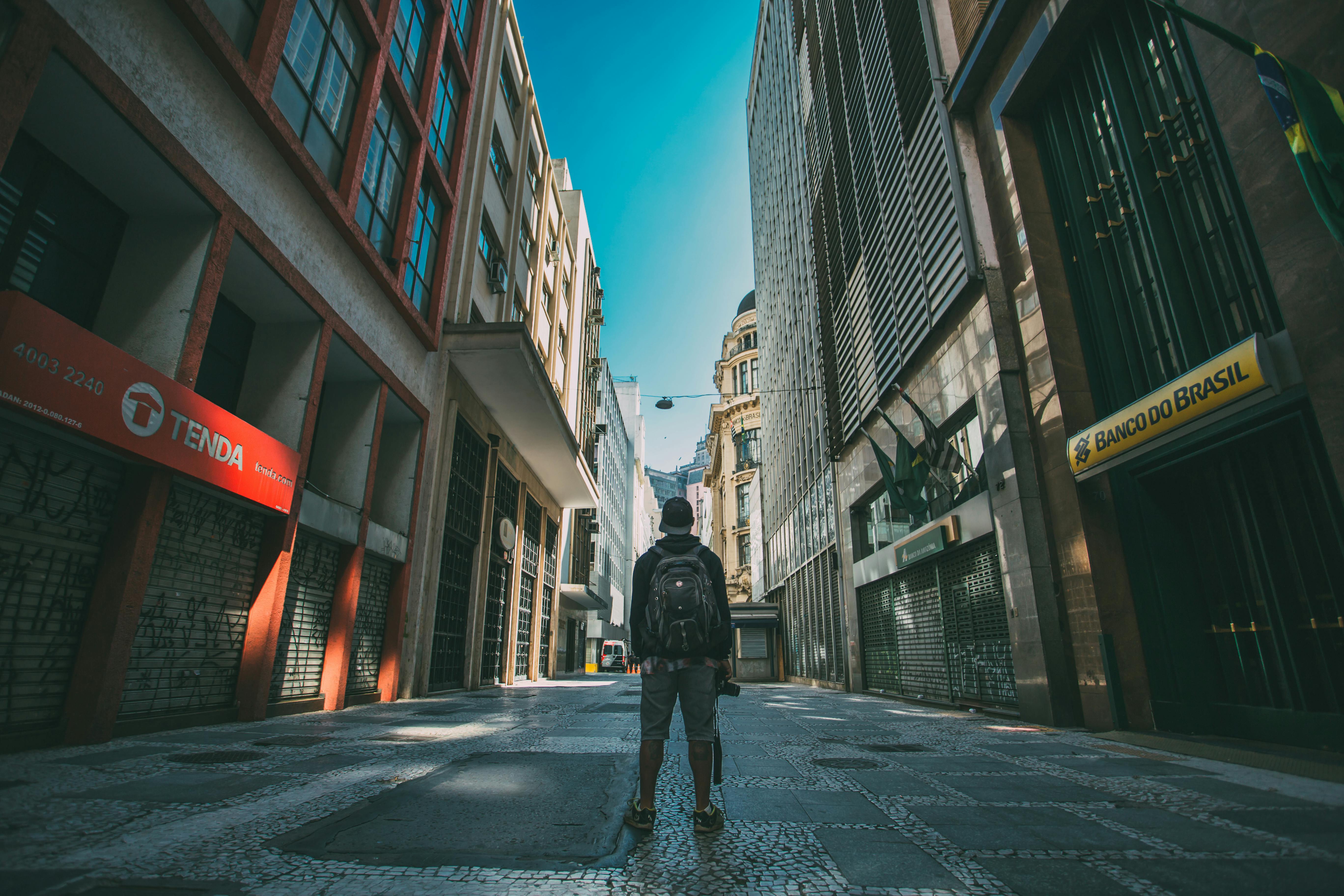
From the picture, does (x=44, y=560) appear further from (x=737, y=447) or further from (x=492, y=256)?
(x=737, y=447)

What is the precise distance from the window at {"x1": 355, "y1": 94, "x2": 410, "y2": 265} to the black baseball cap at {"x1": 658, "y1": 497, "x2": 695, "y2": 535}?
952 centimetres

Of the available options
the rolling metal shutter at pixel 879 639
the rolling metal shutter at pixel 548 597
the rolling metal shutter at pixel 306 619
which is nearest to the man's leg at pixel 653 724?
the rolling metal shutter at pixel 306 619

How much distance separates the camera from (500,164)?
18.6 metres

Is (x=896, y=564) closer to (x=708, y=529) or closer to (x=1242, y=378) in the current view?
(x=1242, y=378)

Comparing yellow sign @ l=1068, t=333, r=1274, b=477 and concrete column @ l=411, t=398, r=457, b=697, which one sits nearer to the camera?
yellow sign @ l=1068, t=333, r=1274, b=477

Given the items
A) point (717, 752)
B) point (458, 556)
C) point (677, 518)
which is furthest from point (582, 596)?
point (677, 518)

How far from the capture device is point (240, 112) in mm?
7395

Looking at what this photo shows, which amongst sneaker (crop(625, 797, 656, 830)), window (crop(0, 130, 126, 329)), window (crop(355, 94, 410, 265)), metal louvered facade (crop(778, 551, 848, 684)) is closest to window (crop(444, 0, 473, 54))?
window (crop(355, 94, 410, 265))

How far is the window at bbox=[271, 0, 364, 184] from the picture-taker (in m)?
8.65

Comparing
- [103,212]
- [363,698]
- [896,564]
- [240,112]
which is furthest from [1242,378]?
[363,698]

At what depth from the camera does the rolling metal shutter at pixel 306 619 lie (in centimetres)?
880

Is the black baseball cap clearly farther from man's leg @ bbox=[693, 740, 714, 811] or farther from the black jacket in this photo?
man's leg @ bbox=[693, 740, 714, 811]

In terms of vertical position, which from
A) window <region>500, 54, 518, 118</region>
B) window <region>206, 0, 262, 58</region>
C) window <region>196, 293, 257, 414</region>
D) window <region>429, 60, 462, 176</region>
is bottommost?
window <region>196, 293, 257, 414</region>

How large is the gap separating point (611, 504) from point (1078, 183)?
4885 cm
